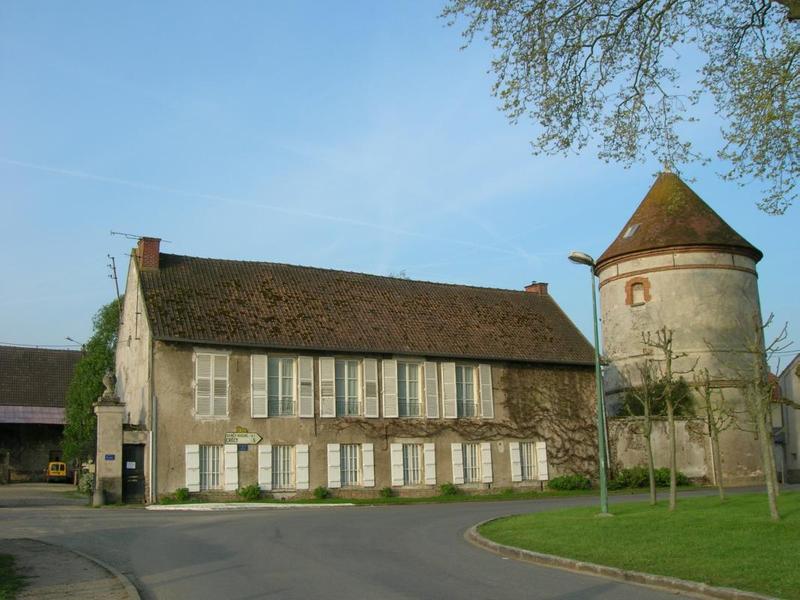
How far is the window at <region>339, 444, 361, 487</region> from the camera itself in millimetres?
31312

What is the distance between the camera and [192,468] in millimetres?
28375

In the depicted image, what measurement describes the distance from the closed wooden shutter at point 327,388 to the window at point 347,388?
0.39 m

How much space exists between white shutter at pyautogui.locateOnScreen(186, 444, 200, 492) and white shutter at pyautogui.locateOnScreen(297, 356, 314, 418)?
3985mm

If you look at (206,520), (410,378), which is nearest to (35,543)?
(206,520)

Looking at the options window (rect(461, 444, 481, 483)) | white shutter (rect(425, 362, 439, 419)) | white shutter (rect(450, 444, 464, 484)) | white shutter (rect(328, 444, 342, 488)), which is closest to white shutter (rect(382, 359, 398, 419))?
white shutter (rect(425, 362, 439, 419))

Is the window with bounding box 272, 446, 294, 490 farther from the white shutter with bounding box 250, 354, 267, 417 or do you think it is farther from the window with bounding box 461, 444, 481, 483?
the window with bounding box 461, 444, 481, 483

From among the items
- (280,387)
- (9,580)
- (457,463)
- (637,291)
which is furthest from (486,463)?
(9,580)

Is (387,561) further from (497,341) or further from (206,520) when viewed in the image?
(497,341)

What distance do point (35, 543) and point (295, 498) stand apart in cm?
1534

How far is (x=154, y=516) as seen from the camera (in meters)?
22.0

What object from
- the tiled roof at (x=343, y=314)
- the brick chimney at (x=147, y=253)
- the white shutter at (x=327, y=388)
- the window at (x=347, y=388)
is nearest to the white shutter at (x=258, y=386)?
the tiled roof at (x=343, y=314)

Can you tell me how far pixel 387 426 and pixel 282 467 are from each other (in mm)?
4395

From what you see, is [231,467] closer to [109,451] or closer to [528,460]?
[109,451]

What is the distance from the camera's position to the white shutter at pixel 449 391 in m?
33.7
